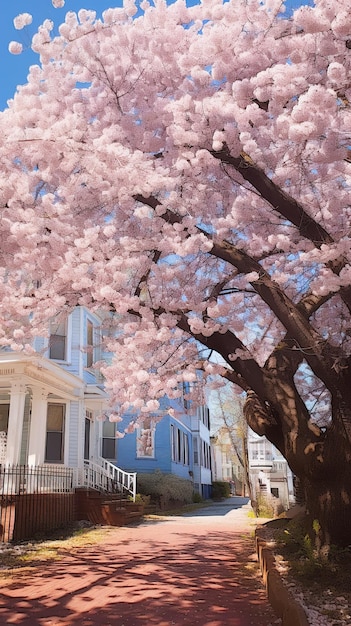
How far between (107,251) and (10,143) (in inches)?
67.6

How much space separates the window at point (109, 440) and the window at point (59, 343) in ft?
18.5

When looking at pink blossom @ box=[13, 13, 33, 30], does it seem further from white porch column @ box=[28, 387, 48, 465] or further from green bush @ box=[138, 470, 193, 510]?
green bush @ box=[138, 470, 193, 510]

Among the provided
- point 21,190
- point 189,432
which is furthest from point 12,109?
point 189,432

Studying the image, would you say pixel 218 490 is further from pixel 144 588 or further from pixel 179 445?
pixel 144 588

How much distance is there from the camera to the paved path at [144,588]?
5.61 metres

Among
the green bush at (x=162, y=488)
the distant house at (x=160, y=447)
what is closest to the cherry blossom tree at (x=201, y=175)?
the distant house at (x=160, y=447)

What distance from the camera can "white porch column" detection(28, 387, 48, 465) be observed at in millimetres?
14594

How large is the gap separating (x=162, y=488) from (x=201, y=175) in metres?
16.5

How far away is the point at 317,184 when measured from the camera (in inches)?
278

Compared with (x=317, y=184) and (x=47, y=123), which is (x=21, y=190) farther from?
(x=317, y=184)

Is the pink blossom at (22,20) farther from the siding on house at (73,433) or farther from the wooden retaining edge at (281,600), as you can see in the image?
the siding on house at (73,433)

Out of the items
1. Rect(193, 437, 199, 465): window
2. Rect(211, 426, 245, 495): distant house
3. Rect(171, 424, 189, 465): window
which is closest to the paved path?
Rect(171, 424, 189, 465): window

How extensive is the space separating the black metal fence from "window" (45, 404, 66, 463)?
137 cm

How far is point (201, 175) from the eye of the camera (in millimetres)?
7152
